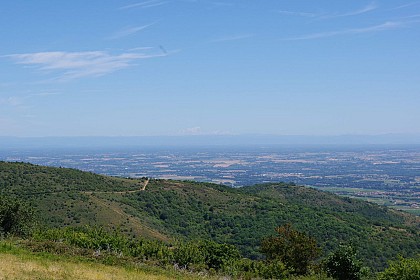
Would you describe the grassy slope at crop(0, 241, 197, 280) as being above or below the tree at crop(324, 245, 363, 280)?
above

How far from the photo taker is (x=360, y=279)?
932 inches

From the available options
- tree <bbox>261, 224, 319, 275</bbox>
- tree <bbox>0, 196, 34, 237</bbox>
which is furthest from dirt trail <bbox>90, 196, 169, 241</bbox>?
tree <bbox>261, 224, 319, 275</bbox>

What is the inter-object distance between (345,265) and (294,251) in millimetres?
3237

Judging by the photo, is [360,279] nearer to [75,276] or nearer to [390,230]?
[75,276]

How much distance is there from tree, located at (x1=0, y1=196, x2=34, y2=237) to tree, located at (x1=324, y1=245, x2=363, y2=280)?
19.6 meters

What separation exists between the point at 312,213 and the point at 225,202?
13667 millimetres

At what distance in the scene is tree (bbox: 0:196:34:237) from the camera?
2911cm

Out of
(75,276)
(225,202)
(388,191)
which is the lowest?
(388,191)

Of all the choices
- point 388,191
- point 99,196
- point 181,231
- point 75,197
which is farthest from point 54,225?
point 388,191

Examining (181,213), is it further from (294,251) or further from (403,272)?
(403,272)

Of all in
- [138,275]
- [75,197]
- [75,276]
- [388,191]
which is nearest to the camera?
[75,276]

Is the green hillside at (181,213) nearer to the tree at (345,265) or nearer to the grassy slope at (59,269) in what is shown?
the tree at (345,265)

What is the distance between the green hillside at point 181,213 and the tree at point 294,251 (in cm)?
2090

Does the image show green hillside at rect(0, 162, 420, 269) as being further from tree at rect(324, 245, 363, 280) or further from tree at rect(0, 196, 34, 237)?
tree at rect(324, 245, 363, 280)
